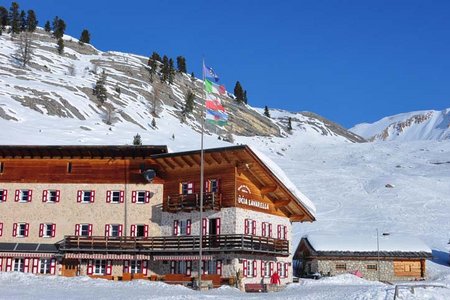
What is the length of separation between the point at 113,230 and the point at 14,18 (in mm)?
152518

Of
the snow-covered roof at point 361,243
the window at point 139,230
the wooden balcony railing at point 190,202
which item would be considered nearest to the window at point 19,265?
the window at point 139,230

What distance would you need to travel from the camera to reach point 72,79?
137 meters

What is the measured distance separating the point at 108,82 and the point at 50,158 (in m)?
103

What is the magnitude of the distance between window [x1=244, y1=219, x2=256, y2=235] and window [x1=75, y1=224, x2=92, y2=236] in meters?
11.9

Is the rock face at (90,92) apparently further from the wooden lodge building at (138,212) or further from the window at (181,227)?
the window at (181,227)

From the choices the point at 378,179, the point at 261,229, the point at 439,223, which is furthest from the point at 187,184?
the point at 378,179

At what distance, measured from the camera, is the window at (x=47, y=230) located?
44.6 meters

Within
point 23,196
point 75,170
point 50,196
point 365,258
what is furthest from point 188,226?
point 365,258

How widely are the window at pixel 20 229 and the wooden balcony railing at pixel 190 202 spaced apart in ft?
35.3

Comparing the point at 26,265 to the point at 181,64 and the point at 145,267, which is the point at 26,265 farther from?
the point at 181,64

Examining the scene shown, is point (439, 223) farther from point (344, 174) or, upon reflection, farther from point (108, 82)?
point (108, 82)

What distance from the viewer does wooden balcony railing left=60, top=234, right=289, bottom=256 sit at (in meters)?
39.5

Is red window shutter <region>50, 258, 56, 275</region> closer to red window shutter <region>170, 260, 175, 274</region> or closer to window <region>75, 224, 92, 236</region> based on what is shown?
window <region>75, 224, 92, 236</region>

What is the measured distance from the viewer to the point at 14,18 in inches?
7042
